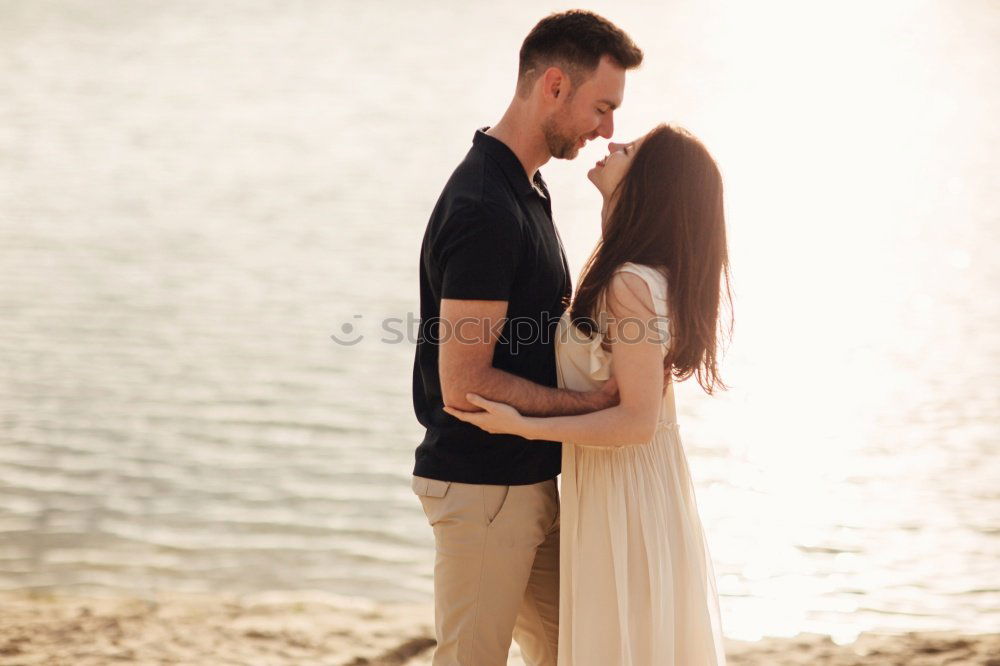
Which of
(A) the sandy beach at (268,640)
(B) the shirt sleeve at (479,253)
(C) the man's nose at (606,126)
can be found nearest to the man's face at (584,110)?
(C) the man's nose at (606,126)

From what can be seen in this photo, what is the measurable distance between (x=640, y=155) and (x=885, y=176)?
1347 centimetres

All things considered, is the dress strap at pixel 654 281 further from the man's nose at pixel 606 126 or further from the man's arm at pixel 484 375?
the man's nose at pixel 606 126

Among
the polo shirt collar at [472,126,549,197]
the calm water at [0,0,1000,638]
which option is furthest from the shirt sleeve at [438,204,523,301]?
the calm water at [0,0,1000,638]

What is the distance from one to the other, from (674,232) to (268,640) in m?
2.59

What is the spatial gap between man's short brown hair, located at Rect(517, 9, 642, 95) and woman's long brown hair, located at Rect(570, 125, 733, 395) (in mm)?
270

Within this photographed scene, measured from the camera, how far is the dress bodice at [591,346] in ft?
8.78

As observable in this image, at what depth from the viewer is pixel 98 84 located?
20812 millimetres

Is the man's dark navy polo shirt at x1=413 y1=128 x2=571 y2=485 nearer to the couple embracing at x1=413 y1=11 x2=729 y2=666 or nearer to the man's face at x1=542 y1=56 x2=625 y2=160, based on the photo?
the couple embracing at x1=413 y1=11 x2=729 y2=666

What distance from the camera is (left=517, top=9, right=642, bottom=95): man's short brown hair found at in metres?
2.86

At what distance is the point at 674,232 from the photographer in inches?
107

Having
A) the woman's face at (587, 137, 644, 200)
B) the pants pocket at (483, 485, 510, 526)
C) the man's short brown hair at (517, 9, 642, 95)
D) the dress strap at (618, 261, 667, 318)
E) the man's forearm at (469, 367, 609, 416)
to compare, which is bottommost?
the pants pocket at (483, 485, 510, 526)

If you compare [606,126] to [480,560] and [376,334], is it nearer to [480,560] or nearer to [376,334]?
[480,560]

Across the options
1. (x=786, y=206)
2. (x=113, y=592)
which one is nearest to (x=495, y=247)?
(x=113, y=592)

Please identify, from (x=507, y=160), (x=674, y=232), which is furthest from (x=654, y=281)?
(x=507, y=160)
